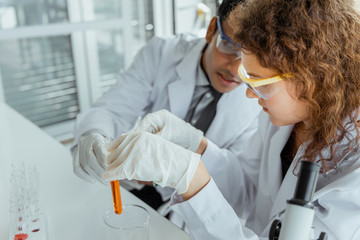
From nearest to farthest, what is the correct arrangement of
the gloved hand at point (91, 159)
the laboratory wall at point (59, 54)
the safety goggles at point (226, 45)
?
the gloved hand at point (91, 159)
the safety goggles at point (226, 45)
the laboratory wall at point (59, 54)

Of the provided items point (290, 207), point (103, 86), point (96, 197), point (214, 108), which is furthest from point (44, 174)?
point (103, 86)

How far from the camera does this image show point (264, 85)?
1.00 meters

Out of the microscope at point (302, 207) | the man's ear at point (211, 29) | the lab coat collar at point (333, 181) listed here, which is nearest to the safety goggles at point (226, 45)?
the man's ear at point (211, 29)

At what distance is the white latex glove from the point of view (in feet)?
3.27

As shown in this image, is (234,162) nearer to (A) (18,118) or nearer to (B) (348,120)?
(B) (348,120)

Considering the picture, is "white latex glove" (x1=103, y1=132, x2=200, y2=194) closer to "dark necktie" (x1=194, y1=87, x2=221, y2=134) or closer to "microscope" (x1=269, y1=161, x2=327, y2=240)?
"microscope" (x1=269, y1=161, x2=327, y2=240)

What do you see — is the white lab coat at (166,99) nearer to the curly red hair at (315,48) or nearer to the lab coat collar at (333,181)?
the lab coat collar at (333,181)

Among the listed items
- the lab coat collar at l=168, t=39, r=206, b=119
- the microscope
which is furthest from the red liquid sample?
the lab coat collar at l=168, t=39, r=206, b=119

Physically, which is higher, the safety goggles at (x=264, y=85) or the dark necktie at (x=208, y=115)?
the safety goggles at (x=264, y=85)

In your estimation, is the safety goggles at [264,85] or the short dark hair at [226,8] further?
the short dark hair at [226,8]

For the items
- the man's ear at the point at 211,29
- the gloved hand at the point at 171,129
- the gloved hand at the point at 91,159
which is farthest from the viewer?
the man's ear at the point at 211,29

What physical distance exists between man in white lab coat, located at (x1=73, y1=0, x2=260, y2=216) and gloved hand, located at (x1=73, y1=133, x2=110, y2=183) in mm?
234

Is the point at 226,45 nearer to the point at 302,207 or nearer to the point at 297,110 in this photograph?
the point at 297,110

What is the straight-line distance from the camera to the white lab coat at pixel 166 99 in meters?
1.74
